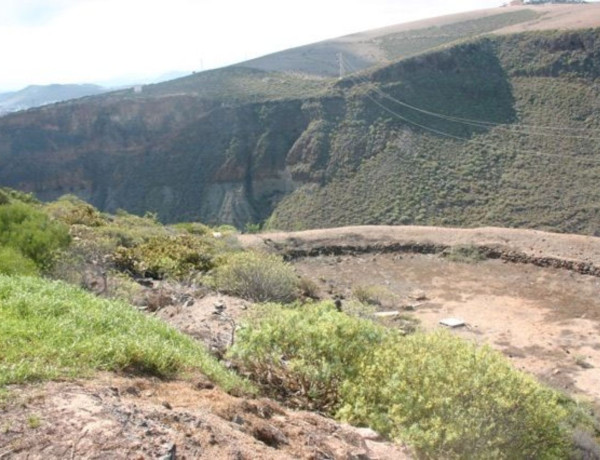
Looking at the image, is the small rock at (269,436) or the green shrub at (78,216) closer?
the small rock at (269,436)

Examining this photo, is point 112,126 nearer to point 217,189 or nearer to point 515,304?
point 217,189

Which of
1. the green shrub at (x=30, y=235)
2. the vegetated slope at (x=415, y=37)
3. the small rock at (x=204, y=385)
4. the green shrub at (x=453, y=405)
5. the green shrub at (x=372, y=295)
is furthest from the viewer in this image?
the vegetated slope at (x=415, y=37)

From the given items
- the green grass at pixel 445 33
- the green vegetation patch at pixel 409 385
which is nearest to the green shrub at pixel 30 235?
the green vegetation patch at pixel 409 385

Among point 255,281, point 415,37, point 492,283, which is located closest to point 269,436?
point 255,281

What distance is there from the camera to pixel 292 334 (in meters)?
7.43

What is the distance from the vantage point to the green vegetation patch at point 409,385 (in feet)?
19.4

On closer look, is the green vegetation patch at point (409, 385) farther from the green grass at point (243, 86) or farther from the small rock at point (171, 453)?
the green grass at point (243, 86)

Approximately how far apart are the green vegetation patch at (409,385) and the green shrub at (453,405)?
0.01 meters

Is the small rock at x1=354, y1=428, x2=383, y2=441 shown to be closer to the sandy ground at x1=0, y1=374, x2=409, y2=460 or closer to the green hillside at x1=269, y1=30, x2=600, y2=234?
the sandy ground at x1=0, y1=374, x2=409, y2=460

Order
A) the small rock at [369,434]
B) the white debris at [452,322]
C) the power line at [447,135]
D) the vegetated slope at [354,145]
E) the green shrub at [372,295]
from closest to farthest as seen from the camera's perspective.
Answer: the small rock at [369,434] → the white debris at [452,322] → the green shrub at [372,295] → the vegetated slope at [354,145] → the power line at [447,135]

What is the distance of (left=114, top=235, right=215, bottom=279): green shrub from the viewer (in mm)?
15805

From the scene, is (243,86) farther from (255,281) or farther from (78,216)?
(255,281)

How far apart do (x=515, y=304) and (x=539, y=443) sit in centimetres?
1250

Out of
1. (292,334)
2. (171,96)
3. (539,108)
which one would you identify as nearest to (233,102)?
(171,96)
